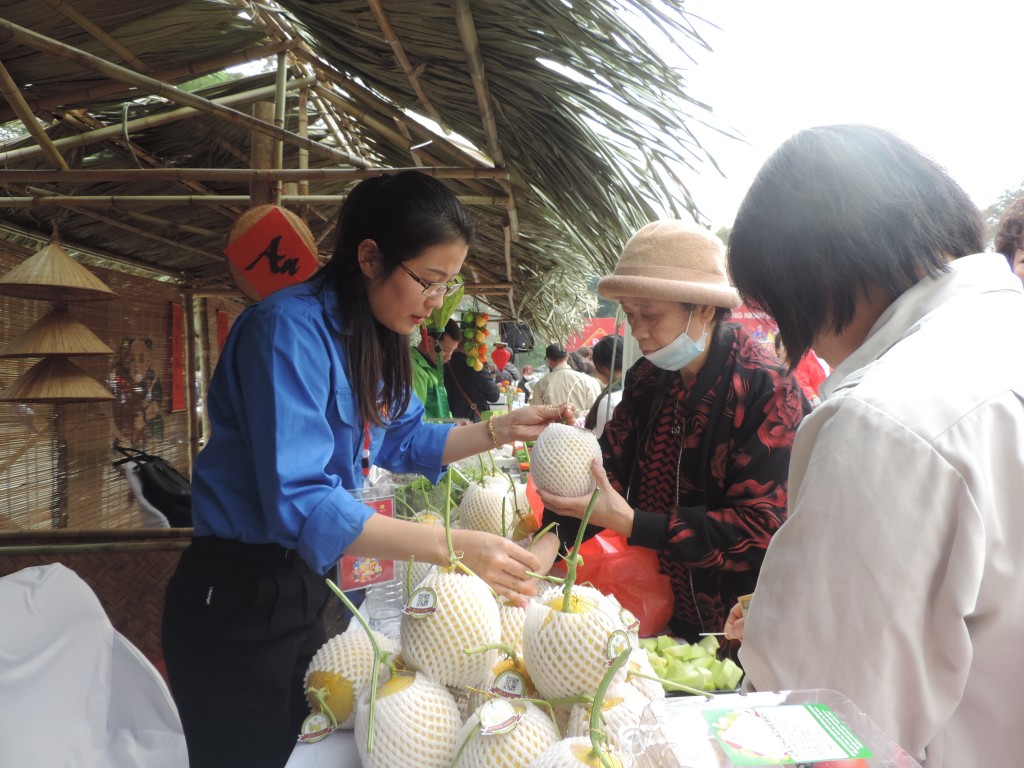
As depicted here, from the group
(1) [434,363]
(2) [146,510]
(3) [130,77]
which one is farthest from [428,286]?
(1) [434,363]

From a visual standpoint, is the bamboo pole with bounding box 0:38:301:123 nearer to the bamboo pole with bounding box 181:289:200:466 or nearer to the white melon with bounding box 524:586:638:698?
the white melon with bounding box 524:586:638:698

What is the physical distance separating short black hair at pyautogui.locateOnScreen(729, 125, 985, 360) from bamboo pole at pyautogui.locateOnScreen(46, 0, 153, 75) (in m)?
2.53

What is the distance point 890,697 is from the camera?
0.78 m

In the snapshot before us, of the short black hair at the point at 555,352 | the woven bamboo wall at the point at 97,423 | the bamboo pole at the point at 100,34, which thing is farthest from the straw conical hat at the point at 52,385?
the short black hair at the point at 555,352

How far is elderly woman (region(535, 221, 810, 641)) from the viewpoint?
5.41ft

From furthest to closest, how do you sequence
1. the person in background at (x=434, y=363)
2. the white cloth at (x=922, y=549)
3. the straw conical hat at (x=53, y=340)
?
the person in background at (x=434, y=363) < the straw conical hat at (x=53, y=340) < the white cloth at (x=922, y=549)

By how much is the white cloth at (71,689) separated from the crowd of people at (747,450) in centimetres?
49

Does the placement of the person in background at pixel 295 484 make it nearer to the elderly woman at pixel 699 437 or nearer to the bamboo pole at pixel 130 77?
the elderly woman at pixel 699 437

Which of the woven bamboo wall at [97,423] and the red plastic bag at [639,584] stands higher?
the red plastic bag at [639,584]

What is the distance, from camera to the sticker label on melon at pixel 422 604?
1075 mm

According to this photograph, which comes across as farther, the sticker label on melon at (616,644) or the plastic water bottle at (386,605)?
the plastic water bottle at (386,605)

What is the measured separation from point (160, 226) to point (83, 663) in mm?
4367

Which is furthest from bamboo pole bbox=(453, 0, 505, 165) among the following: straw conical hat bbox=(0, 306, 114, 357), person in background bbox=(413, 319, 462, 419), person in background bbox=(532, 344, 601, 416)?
person in background bbox=(532, 344, 601, 416)

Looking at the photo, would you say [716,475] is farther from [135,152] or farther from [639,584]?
[135,152]
